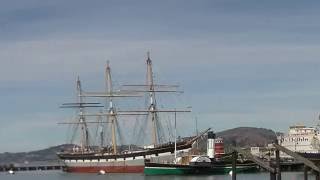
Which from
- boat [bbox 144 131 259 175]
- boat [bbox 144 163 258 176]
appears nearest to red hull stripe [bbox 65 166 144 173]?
boat [bbox 144 163 258 176]

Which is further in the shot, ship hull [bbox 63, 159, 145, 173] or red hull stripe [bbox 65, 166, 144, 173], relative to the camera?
ship hull [bbox 63, 159, 145, 173]

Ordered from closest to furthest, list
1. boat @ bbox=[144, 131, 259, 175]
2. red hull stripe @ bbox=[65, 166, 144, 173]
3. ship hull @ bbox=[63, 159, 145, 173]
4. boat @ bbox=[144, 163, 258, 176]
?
boat @ bbox=[144, 163, 258, 176] → boat @ bbox=[144, 131, 259, 175] → red hull stripe @ bbox=[65, 166, 144, 173] → ship hull @ bbox=[63, 159, 145, 173]

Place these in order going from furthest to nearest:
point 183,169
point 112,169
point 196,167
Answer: point 112,169, point 183,169, point 196,167

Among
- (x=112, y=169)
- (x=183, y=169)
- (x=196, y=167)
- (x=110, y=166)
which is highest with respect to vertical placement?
(x=196, y=167)

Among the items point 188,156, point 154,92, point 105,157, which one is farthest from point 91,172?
point 188,156

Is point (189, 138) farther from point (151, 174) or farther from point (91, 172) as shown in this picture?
point (91, 172)

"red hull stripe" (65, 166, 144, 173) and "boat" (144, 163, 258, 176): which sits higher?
"boat" (144, 163, 258, 176)

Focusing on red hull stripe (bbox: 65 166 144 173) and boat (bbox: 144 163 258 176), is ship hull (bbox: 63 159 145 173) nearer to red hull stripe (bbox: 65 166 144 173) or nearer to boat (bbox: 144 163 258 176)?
red hull stripe (bbox: 65 166 144 173)

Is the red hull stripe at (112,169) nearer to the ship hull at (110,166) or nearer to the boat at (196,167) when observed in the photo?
the ship hull at (110,166)

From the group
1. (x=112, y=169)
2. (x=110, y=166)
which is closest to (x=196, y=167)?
(x=112, y=169)

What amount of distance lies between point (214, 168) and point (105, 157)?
46532mm

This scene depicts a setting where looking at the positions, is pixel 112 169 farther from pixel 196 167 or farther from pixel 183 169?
pixel 196 167

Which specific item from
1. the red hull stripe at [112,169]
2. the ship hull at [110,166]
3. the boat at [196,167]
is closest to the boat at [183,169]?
the boat at [196,167]

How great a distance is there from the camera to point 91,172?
18438cm
